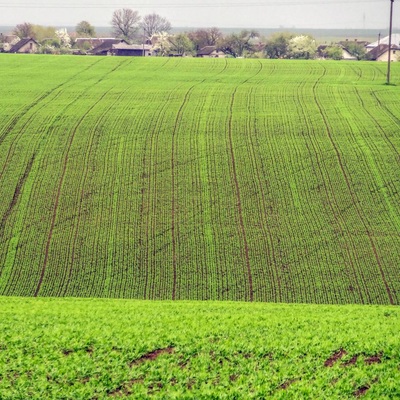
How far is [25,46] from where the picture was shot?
490ft

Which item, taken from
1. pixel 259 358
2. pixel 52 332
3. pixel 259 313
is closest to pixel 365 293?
pixel 259 313

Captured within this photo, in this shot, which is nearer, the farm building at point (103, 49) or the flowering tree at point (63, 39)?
the farm building at point (103, 49)

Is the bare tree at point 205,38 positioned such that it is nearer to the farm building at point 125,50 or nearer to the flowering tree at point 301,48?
the farm building at point 125,50

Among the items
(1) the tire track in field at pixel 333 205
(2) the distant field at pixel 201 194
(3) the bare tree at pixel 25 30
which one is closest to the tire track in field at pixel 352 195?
(2) the distant field at pixel 201 194

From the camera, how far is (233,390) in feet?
64.8

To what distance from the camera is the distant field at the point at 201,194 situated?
118 feet

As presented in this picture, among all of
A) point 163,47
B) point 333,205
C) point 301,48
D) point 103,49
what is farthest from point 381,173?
point 103,49

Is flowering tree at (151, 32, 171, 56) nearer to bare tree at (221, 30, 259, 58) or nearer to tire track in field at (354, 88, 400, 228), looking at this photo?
bare tree at (221, 30, 259, 58)

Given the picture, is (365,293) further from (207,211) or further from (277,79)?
(277,79)

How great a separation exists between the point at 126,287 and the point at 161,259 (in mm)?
3012

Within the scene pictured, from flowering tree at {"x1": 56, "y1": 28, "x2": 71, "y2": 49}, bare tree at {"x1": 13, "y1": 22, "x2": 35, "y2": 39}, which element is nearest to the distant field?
flowering tree at {"x1": 56, "y1": 28, "x2": 71, "y2": 49}

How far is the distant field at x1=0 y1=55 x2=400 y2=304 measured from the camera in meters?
36.0

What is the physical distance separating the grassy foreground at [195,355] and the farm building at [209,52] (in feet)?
424

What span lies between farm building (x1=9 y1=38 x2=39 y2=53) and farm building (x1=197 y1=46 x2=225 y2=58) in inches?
1355
